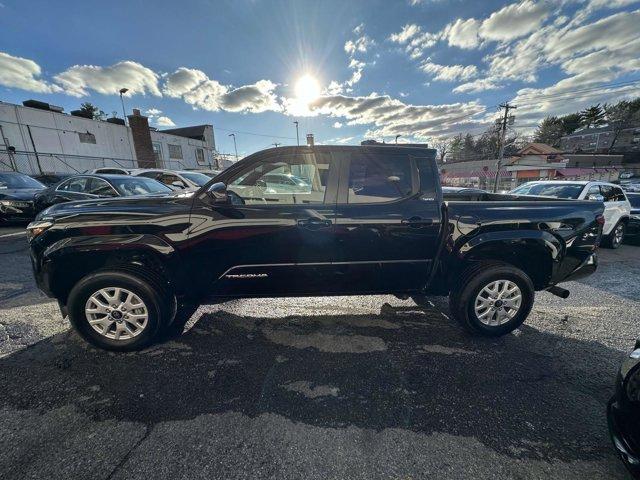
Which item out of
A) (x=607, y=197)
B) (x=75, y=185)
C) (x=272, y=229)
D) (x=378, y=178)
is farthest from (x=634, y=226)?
(x=75, y=185)

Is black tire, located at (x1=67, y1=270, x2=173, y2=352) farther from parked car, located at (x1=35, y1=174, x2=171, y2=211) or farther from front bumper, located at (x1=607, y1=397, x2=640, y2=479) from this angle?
parked car, located at (x1=35, y1=174, x2=171, y2=211)

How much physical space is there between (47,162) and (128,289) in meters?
23.3

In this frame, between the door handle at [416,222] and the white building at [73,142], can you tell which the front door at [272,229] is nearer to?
the door handle at [416,222]

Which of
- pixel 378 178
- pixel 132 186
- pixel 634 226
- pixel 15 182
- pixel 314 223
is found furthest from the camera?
pixel 15 182

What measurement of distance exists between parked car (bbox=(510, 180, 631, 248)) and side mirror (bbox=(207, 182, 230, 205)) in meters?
7.29

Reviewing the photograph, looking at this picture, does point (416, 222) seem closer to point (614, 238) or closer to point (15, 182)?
point (614, 238)

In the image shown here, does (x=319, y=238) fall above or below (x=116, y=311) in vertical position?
above

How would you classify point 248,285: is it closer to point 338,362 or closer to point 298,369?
point 298,369

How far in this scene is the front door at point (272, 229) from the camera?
9.07 feet

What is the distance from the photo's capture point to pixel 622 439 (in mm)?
1532

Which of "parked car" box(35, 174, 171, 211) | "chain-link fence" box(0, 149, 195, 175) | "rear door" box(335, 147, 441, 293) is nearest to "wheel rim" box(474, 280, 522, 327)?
"rear door" box(335, 147, 441, 293)

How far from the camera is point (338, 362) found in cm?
270

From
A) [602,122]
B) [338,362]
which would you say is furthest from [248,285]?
[602,122]

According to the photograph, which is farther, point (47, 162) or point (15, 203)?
point (47, 162)
